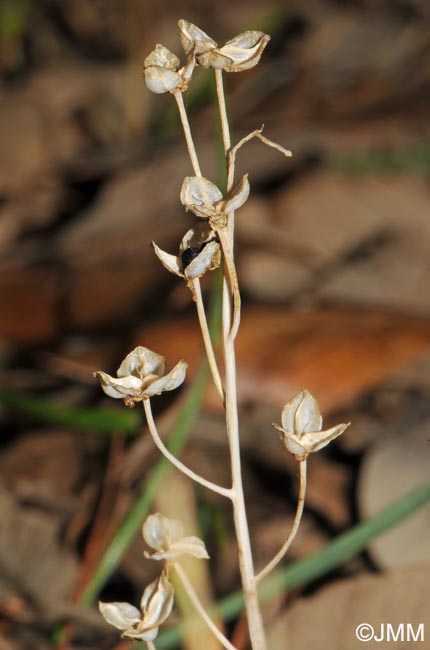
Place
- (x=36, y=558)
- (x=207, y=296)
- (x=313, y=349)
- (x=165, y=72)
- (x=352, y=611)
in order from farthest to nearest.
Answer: (x=207, y=296), (x=313, y=349), (x=36, y=558), (x=352, y=611), (x=165, y=72)

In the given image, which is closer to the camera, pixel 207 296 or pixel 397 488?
pixel 397 488

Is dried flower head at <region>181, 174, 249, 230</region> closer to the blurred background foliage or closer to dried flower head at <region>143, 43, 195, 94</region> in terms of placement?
dried flower head at <region>143, 43, 195, 94</region>

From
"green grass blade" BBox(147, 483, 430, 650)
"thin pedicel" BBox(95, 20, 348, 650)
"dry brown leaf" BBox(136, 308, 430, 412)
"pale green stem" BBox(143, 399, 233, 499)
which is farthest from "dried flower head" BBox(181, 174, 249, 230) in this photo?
"dry brown leaf" BBox(136, 308, 430, 412)

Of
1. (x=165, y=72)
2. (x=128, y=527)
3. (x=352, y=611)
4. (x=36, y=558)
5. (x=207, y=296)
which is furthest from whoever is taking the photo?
(x=207, y=296)

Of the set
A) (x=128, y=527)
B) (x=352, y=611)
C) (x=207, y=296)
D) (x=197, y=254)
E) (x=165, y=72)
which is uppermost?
(x=207, y=296)

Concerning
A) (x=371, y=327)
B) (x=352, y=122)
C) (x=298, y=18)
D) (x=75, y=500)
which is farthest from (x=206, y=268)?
(x=298, y=18)

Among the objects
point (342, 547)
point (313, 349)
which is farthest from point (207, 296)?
point (342, 547)

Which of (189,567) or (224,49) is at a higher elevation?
(224,49)

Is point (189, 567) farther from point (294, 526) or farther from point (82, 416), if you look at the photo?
point (294, 526)
